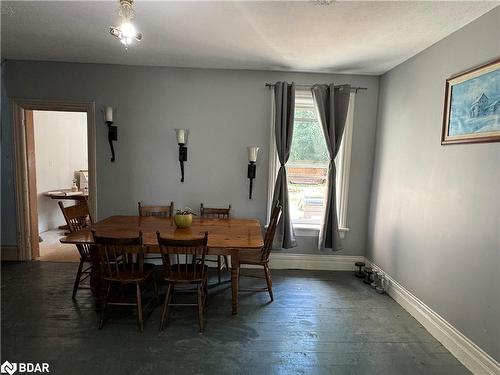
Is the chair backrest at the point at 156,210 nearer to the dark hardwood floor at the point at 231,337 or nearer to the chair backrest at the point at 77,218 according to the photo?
the chair backrest at the point at 77,218

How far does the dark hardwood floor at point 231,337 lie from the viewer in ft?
6.40

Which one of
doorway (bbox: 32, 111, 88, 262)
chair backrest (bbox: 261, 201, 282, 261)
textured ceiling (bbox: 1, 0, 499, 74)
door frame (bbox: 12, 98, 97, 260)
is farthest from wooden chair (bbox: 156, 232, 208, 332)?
doorway (bbox: 32, 111, 88, 262)

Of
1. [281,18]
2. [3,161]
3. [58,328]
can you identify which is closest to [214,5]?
[281,18]

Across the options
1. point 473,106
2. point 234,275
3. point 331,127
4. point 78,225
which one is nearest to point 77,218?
point 78,225

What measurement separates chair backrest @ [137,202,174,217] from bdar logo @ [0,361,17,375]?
5.84ft

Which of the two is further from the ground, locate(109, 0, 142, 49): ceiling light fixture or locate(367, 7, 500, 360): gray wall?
locate(109, 0, 142, 49): ceiling light fixture

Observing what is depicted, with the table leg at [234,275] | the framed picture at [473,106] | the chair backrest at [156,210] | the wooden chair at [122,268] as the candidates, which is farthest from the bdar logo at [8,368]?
the framed picture at [473,106]

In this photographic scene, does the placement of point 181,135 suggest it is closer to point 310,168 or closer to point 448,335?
point 310,168

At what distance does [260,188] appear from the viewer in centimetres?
361

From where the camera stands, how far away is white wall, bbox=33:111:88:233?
4930 millimetres

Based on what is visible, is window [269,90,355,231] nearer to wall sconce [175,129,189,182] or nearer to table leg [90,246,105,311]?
wall sconce [175,129,189,182]

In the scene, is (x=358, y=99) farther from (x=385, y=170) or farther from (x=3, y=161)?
(x=3, y=161)

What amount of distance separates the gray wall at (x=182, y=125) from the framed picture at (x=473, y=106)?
1303mm

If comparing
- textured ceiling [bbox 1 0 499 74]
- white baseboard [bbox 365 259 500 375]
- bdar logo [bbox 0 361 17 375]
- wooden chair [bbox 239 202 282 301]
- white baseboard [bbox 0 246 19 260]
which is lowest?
bdar logo [bbox 0 361 17 375]
